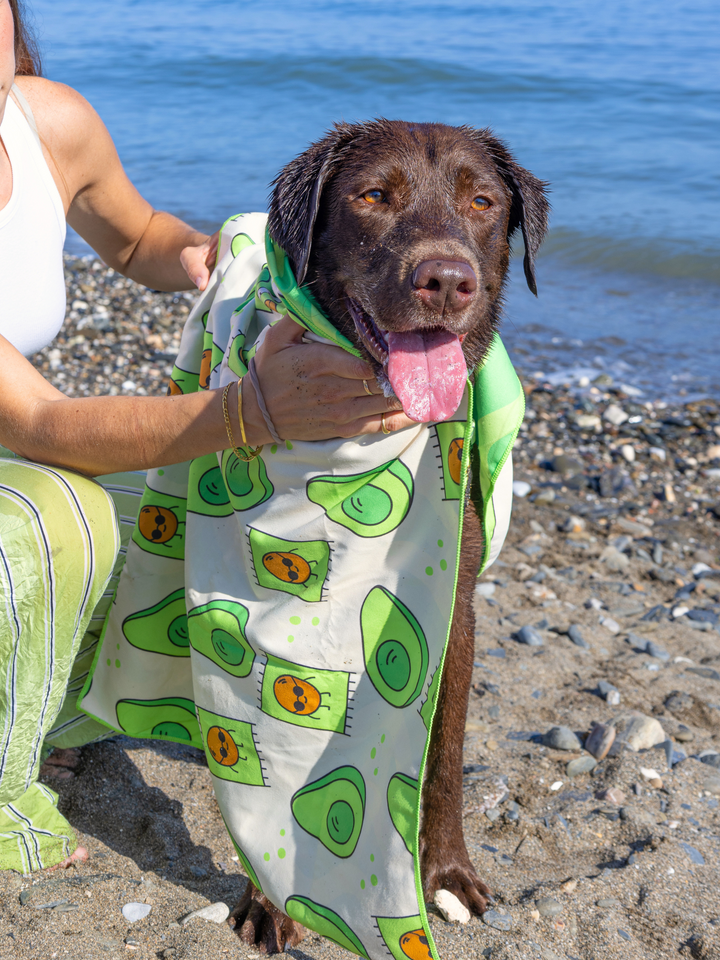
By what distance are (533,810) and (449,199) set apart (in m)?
1.71

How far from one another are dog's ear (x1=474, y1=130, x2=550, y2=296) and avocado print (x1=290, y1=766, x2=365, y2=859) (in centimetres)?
130

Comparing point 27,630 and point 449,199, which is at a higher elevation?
point 449,199

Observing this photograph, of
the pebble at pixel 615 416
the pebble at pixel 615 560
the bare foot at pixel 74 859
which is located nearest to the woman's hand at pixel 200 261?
the bare foot at pixel 74 859

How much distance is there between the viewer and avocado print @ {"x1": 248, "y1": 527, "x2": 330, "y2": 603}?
2.02m

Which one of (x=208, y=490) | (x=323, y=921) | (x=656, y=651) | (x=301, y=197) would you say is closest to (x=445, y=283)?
(x=301, y=197)

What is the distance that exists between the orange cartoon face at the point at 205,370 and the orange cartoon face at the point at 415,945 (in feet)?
4.60

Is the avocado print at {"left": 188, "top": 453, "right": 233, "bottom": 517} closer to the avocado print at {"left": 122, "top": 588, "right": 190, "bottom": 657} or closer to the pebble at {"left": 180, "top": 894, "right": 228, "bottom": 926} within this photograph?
the avocado print at {"left": 122, "top": 588, "right": 190, "bottom": 657}

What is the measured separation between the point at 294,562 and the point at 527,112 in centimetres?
1371

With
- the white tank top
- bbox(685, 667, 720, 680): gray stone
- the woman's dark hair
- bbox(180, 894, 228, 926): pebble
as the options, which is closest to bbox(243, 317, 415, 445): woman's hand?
the white tank top

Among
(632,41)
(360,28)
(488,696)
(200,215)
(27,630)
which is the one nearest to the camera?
(27,630)

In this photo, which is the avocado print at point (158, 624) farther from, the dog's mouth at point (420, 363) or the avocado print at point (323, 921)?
the dog's mouth at point (420, 363)

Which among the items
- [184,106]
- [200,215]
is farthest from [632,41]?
[200,215]

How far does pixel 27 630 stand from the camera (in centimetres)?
202

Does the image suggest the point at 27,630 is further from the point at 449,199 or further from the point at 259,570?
the point at 449,199
